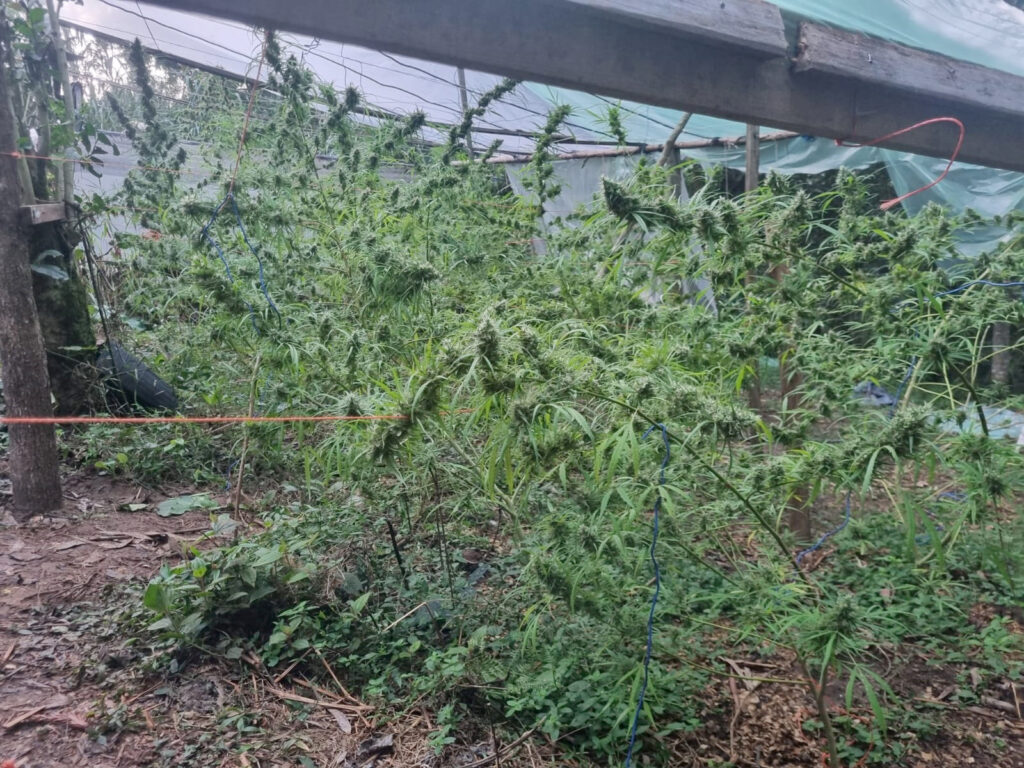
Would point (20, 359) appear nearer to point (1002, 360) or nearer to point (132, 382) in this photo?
point (132, 382)

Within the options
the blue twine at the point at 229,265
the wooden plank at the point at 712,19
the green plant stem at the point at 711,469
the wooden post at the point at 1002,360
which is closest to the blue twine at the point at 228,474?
the blue twine at the point at 229,265

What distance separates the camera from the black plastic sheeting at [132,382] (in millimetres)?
4699

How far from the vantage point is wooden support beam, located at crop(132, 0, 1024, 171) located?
183cm

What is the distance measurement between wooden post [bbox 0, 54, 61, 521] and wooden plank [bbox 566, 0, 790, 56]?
2952 mm

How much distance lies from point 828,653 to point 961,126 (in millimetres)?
1821

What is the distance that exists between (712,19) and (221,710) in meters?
2.72

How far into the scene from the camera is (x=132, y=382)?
474cm

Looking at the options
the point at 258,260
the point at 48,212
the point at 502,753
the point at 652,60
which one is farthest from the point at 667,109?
the point at 48,212

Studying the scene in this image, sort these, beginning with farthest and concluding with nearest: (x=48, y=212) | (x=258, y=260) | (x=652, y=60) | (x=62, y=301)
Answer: (x=62, y=301) → (x=48, y=212) → (x=258, y=260) → (x=652, y=60)

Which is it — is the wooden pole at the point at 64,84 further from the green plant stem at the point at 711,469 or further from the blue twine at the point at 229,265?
the green plant stem at the point at 711,469

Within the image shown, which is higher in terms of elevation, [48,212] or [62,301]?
[48,212]

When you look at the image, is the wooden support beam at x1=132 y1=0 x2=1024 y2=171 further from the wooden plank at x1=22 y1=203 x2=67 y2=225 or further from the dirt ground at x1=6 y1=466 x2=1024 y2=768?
the wooden plank at x1=22 y1=203 x2=67 y2=225

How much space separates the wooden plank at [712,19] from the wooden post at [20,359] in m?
2.95

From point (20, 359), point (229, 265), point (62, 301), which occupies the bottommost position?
→ point (20, 359)
